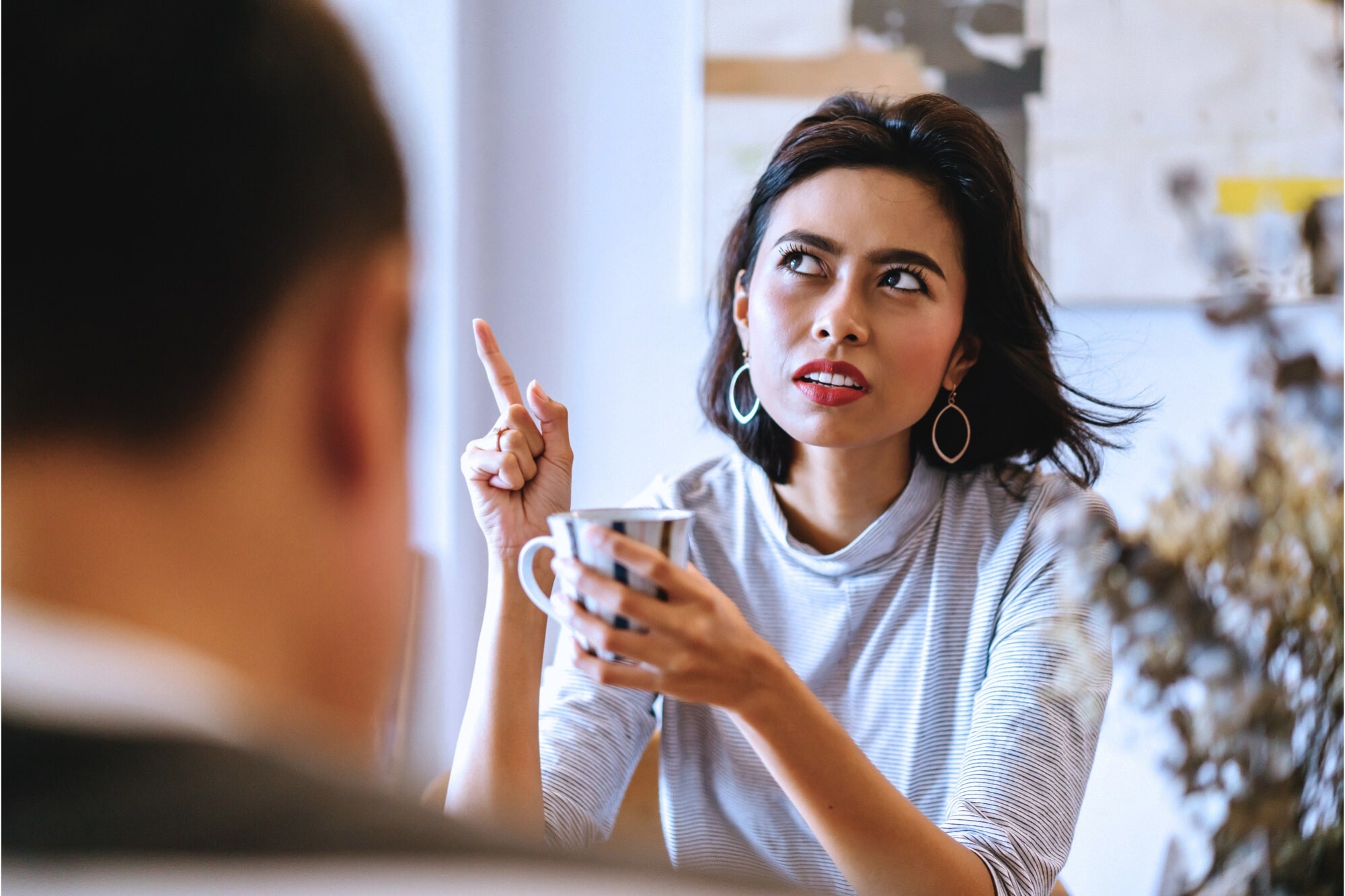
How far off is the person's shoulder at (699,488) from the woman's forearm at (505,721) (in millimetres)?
334

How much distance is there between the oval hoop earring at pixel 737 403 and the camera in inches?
54.0

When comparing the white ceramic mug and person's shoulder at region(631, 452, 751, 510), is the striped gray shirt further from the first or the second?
the white ceramic mug

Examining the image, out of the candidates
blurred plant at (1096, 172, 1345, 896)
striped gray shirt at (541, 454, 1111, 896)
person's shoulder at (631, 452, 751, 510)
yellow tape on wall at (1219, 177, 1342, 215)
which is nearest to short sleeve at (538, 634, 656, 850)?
striped gray shirt at (541, 454, 1111, 896)

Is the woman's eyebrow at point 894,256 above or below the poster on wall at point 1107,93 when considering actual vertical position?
below

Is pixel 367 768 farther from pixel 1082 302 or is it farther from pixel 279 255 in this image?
pixel 1082 302

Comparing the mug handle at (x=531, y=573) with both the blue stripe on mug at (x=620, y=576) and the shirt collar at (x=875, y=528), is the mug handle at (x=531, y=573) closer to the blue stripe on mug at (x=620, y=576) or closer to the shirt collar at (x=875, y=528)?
the blue stripe on mug at (x=620, y=576)

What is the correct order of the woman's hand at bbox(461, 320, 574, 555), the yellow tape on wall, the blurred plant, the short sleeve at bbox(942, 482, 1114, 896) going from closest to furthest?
the blurred plant, the short sleeve at bbox(942, 482, 1114, 896), the woman's hand at bbox(461, 320, 574, 555), the yellow tape on wall

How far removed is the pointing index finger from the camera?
1.14 m

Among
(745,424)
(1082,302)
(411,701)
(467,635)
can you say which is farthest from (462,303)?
(1082,302)

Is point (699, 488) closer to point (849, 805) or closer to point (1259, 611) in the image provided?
point (849, 805)

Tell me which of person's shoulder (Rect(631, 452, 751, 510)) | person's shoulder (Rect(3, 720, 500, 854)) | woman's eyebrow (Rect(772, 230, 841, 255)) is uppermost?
woman's eyebrow (Rect(772, 230, 841, 255))

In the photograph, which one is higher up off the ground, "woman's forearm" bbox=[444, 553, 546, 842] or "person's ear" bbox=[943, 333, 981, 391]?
"person's ear" bbox=[943, 333, 981, 391]

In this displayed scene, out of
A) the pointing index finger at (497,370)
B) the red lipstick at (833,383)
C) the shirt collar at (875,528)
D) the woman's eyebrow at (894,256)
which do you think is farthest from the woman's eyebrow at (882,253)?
the pointing index finger at (497,370)

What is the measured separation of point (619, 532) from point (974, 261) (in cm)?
75
